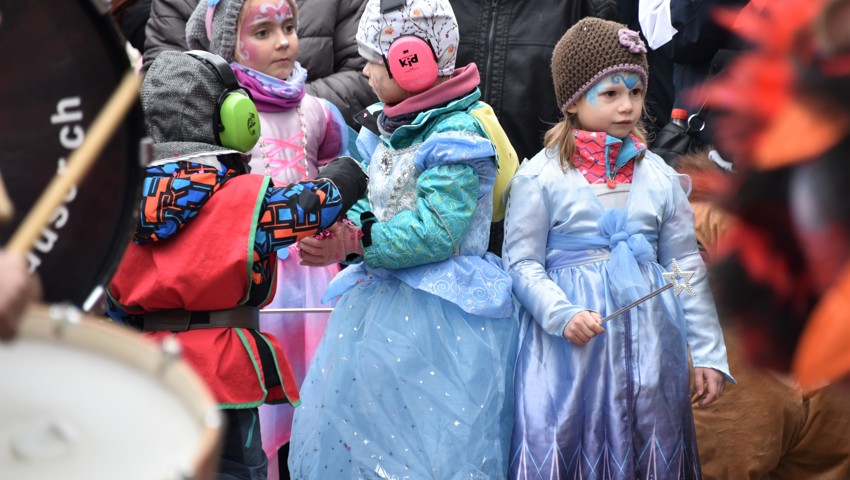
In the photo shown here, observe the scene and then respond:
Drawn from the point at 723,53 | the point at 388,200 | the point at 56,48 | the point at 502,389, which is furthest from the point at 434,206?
the point at 56,48

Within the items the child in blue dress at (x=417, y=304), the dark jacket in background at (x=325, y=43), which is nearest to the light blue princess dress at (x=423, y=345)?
the child in blue dress at (x=417, y=304)

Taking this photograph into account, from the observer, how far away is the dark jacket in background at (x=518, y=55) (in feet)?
17.8

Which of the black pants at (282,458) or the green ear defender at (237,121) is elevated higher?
the green ear defender at (237,121)

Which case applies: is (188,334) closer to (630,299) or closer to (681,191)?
(630,299)

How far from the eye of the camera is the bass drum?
212 centimetres

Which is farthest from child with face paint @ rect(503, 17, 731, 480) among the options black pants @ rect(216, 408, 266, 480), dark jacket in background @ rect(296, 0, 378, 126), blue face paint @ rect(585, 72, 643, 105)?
dark jacket in background @ rect(296, 0, 378, 126)

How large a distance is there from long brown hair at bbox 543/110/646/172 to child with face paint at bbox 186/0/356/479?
3.42 ft

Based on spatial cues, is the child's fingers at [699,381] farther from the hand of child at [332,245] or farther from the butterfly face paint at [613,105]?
the hand of child at [332,245]

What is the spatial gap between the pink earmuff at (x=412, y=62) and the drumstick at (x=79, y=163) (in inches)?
80.1

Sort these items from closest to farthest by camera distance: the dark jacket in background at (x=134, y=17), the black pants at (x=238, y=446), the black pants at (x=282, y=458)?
the black pants at (x=238, y=446)
the black pants at (x=282, y=458)
the dark jacket in background at (x=134, y=17)

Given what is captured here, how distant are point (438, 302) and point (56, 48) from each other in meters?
2.02

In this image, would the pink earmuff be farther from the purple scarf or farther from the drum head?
the drum head

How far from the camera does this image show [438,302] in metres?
3.98

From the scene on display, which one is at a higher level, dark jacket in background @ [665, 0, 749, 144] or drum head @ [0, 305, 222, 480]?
drum head @ [0, 305, 222, 480]
